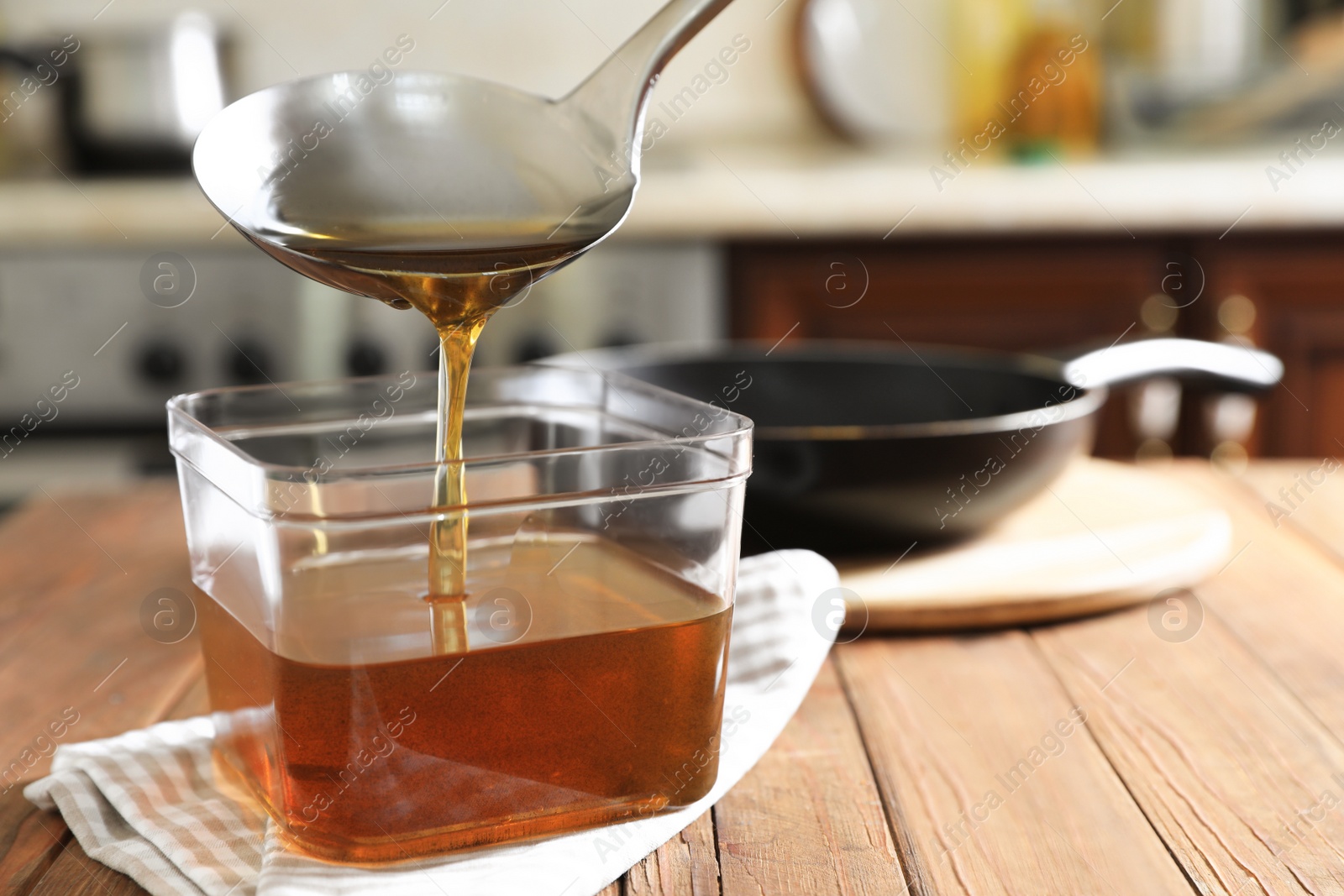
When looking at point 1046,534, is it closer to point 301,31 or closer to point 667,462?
point 667,462

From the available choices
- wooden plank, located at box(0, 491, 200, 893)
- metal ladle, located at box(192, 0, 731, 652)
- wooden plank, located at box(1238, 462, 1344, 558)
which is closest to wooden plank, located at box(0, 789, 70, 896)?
wooden plank, located at box(0, 491, 200, 893)

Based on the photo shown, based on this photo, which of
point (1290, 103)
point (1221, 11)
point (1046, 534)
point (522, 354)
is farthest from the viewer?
point (1221, 11)

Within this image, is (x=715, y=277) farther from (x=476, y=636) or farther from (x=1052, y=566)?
(x=476, y=636)

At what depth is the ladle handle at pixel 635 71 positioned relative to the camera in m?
0.57

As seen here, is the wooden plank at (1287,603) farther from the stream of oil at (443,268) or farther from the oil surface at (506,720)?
the stream of oil at (443,268)

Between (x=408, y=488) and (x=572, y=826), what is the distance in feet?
0.48

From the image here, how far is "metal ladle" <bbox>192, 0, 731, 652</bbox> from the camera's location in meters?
0.52

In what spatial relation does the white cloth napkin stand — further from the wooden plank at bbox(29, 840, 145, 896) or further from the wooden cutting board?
the wooden cutting board

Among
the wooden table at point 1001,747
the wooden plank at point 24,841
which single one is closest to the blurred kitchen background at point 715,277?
the wooden table at point 1001,747

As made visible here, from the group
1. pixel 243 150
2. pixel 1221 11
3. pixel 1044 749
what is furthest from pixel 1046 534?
pixel 1221 11

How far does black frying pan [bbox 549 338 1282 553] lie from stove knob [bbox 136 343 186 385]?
2.80ft

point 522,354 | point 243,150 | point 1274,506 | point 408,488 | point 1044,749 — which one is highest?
point 243,150

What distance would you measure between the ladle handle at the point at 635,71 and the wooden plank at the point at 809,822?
0.28 meters

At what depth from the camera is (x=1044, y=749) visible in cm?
55
